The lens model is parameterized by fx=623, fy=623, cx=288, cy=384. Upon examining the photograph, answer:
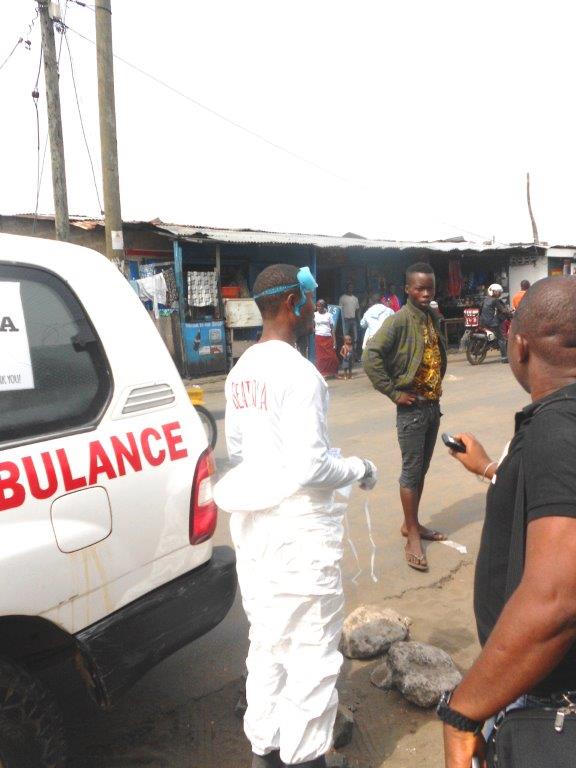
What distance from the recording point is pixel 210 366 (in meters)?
13.6

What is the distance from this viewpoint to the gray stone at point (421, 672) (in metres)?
2.62

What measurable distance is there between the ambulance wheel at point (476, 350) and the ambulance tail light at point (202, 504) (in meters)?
13.2

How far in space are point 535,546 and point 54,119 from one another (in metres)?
10.6

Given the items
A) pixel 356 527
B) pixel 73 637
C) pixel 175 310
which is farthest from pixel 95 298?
pixel 175 310

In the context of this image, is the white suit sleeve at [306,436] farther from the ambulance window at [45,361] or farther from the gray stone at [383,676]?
the gray stone at [383,676]

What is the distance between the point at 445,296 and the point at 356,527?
17.0 m

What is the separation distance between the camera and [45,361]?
6.55ft

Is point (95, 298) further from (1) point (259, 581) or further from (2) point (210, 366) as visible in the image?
(2) point (210, 366)

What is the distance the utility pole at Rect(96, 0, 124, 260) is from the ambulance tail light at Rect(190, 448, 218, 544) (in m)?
7.12

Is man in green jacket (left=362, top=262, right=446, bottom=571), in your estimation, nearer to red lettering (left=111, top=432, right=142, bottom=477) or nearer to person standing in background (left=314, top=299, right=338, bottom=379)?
red lettering (left=111, top=432, right=142, bottom=477)

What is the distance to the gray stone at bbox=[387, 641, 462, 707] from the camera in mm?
2615

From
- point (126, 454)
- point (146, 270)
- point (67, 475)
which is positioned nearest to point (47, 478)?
point (67, 475)

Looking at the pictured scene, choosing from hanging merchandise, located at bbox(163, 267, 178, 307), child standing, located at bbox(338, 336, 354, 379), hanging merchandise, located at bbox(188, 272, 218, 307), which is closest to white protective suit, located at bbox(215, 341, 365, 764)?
child standing, located at bbox(338, 336, 354, 379)

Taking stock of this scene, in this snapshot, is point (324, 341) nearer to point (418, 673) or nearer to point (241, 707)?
point (418, 673)
